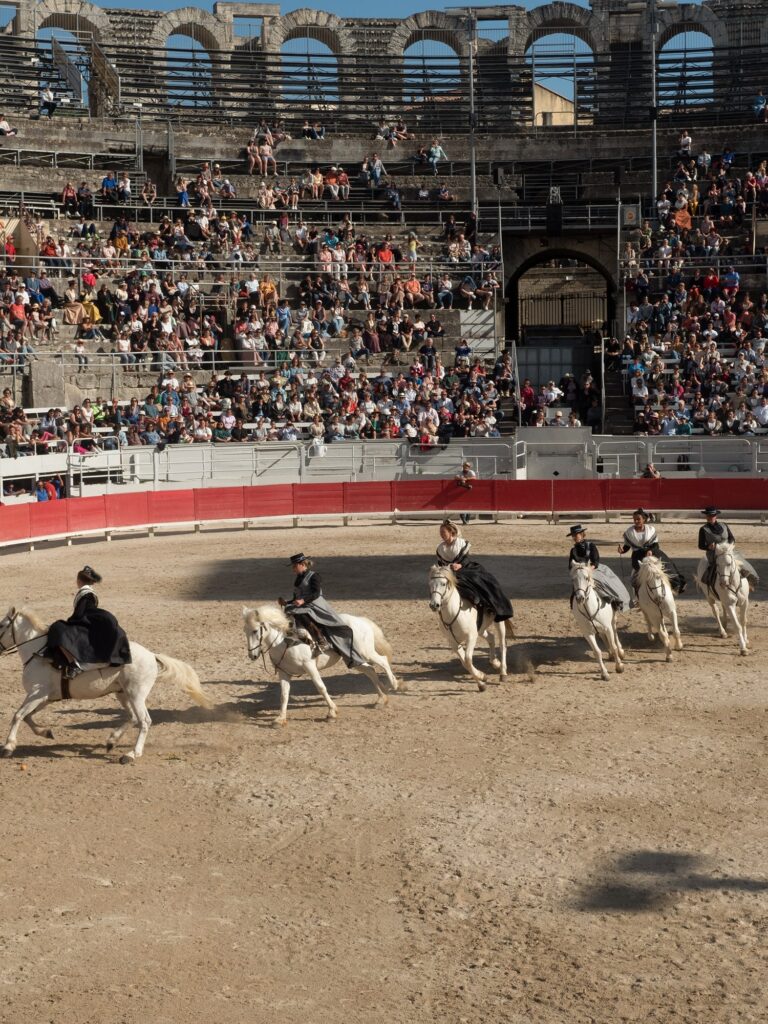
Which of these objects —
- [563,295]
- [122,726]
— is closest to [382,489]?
[122,726]

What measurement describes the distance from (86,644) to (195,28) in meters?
44.4

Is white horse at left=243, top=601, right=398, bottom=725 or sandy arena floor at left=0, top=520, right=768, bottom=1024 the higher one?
white horse at left=243, top=601, right=398, bottom=725

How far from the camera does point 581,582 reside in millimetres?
16219

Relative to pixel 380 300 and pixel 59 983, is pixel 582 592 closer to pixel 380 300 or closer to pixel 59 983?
pixel 59 983

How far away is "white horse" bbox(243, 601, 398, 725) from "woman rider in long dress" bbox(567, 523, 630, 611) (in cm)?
304

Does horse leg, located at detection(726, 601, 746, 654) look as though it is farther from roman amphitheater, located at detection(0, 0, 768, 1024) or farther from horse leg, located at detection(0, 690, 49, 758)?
horse leg, located at detection(0, 690, 49, 758)

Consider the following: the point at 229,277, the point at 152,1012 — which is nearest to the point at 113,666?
the point at 152,1012

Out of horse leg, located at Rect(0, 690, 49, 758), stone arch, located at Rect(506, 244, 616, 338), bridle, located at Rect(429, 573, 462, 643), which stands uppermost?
stone arch, located at Rect(506, 244, 616, 338)

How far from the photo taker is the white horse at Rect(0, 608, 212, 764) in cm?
1327

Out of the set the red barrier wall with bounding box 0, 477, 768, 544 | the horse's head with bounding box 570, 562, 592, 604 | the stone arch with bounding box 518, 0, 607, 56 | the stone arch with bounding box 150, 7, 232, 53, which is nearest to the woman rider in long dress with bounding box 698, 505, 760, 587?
the horse's head with bounding box 570, 562, 592, 604

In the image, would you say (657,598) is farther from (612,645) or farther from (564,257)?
(564,257)

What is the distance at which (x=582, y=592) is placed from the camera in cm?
1622

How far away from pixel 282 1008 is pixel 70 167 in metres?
40.8

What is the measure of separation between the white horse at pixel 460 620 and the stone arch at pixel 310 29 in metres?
40.9
